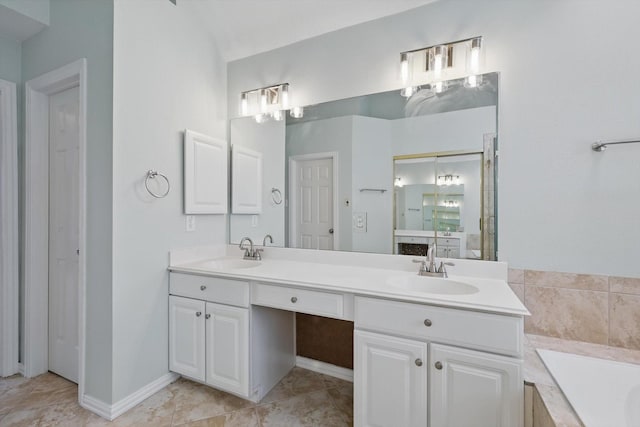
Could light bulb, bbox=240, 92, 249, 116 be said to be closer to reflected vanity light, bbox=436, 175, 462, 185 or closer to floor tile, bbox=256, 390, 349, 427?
reflected vanity light, bbox=436, 175, 462, 185

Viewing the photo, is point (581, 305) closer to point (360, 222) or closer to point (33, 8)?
point (360, 222)

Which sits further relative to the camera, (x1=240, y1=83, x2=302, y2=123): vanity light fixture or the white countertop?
(x1=240, y1=83, x2=302, y2=123): vanity light fixture

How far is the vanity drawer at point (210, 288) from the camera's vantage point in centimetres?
180

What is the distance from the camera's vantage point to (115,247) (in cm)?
175

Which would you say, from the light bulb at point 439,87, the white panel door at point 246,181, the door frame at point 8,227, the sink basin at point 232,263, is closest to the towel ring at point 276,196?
the white panel door at point 246,181

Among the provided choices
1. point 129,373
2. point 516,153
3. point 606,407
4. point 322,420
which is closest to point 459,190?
point 516,153

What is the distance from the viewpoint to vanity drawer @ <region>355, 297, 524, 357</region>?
47.4 inches

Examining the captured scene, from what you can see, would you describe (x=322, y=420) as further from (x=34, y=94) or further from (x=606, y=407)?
(x=34, y=94)

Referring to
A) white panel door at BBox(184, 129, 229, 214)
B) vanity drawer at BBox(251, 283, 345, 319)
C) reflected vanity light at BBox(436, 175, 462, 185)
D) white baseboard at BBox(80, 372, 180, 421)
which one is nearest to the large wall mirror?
reflected vanity light at BBox(436, 175, 462, 185)

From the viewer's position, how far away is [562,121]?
159cm

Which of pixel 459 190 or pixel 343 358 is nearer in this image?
pixel 459 190

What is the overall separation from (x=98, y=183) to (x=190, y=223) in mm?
619

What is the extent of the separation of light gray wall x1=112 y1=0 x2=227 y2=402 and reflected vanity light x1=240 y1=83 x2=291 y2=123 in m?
0.35

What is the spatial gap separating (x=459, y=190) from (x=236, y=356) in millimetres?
1674
